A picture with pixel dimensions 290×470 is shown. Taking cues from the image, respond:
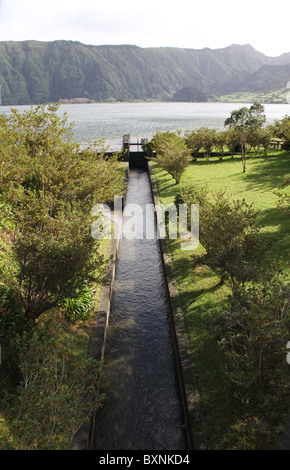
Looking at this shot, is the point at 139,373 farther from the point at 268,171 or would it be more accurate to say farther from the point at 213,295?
the point at 268,171

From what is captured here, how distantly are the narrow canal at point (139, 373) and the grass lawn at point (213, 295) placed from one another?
72 centimetres

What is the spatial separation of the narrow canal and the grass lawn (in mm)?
722

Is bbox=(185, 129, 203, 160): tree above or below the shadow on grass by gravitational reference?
above

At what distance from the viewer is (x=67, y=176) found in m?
10.4

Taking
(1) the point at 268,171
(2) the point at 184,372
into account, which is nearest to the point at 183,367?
(2) the point at 184,372

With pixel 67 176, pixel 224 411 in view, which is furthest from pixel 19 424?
pixel 67 176

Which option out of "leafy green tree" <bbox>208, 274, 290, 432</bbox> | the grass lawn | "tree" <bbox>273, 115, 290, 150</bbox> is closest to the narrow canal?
the grass lawn

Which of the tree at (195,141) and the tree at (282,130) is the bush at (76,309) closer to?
the tree at (195,141)

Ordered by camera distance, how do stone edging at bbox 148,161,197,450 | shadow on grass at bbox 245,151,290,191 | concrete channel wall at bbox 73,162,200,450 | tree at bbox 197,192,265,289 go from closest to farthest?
concrete channel wall at bbox 73,162,200,450 → stone edging at bbox 148,161,197,450 → tree at bbox 197,192,265,289 → shadow on grass at bbox 245,151,290,191

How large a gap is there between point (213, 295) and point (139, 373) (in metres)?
3.25

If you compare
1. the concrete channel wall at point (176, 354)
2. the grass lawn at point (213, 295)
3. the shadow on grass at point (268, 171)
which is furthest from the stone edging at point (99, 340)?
the shadow on grass at point (268, 171)

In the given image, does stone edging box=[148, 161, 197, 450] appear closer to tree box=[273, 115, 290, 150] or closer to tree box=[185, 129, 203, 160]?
tree box=[185, 129, 203, 160]

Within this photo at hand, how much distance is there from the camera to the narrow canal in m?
5.93

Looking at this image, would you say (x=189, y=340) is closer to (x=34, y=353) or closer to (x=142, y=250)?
(x=34, y=353)
